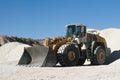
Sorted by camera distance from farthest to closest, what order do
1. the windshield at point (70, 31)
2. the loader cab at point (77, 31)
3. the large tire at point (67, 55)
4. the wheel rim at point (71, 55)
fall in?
the windshield at point (70, 31) → the loader cab at point (77, 31) → the wheel rim at point (71, 55) → the large tire at point (67, 55)

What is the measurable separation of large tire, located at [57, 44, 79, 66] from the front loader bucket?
0.52 m

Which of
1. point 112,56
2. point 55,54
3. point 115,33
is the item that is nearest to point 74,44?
point 55,54

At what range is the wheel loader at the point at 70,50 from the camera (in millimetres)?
17000

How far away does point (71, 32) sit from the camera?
64.6 feet

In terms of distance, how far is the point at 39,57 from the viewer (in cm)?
1727

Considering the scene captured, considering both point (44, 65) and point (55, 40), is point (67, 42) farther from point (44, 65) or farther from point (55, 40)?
point (44, 65)

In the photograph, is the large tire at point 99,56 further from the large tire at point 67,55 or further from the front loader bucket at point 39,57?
the front loader bucket at point 39,57

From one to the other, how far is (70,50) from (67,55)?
1.41ft

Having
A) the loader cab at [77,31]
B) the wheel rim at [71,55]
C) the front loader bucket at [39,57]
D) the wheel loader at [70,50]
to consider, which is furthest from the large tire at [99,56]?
the front loader bucket at [39,57]

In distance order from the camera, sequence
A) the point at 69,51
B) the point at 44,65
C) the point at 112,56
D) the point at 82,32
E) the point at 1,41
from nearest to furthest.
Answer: the point at 44,65 → the point at 69,51 → the point at 82,32 → the point at 112,56 → the point at 1,41

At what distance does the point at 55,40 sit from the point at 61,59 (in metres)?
1.54

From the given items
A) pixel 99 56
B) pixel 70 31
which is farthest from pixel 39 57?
pixel 99 56

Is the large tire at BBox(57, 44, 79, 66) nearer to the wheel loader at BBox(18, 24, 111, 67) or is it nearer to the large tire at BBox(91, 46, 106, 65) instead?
the wheel loader at BBox(18, 24, 111, 67)

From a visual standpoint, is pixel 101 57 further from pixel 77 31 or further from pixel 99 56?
pixel 77 31
